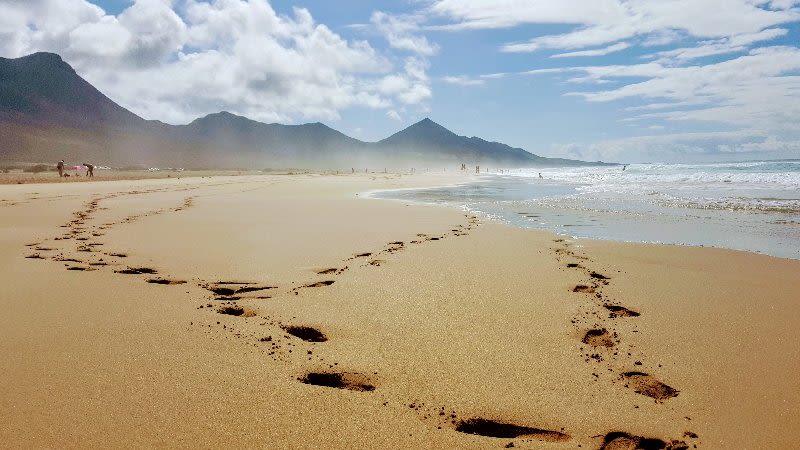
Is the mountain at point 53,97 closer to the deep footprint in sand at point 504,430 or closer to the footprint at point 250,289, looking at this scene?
the footprint at point 250,289

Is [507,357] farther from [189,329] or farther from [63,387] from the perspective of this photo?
[63,387]

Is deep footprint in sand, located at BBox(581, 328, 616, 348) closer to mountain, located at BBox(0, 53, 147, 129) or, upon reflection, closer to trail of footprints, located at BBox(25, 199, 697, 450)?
trail of footprints, located at BBox(25, 199, 697, 450)

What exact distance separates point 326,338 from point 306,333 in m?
0.21

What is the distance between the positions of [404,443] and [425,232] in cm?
688

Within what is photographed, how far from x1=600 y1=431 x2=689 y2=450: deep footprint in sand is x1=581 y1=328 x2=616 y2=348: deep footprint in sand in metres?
1.20

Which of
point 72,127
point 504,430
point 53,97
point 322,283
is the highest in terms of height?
point 53,97

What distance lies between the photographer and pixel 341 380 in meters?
2.85

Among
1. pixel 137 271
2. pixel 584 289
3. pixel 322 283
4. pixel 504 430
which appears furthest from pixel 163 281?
pixel 584 289

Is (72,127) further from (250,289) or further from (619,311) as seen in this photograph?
(619,311)

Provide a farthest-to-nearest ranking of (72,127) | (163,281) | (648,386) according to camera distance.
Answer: (72,127) → (163,281) → (648,386)

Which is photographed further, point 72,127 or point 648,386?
point 72,127

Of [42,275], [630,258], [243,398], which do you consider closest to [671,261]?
[630,258]

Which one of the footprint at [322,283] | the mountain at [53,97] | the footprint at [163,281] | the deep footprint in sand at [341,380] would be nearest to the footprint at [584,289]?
the footprint at [322,283]

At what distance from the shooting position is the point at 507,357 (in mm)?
3211
